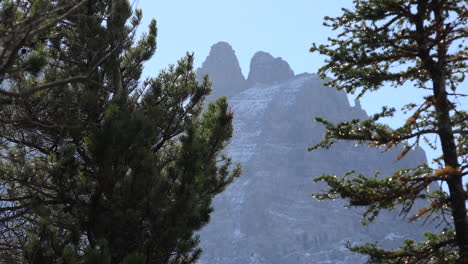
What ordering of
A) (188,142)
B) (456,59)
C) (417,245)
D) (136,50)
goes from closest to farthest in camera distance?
(417,245), (456,59), (188,142), (136,50)

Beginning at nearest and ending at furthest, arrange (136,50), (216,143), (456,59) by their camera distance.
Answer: (456,59), (216,143), (136,50)

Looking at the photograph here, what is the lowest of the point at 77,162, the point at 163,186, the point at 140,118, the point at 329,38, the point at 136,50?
the point at 163,186

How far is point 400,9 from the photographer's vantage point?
7.67 meters

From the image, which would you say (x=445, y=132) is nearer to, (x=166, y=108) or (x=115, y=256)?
(x=115, y=256)

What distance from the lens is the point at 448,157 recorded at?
7.00 metres

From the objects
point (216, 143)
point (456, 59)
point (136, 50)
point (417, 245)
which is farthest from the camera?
point (136, 50)

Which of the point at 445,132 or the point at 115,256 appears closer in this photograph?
the point at 445,132

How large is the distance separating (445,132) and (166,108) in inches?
238

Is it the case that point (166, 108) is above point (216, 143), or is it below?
above

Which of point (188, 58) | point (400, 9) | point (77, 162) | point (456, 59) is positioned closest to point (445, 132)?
point (456, 59)

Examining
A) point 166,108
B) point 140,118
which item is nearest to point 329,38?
point 140,118

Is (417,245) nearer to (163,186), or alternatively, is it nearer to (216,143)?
(163,186)

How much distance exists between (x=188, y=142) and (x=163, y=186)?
84cm

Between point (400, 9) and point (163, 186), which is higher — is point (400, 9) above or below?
above
